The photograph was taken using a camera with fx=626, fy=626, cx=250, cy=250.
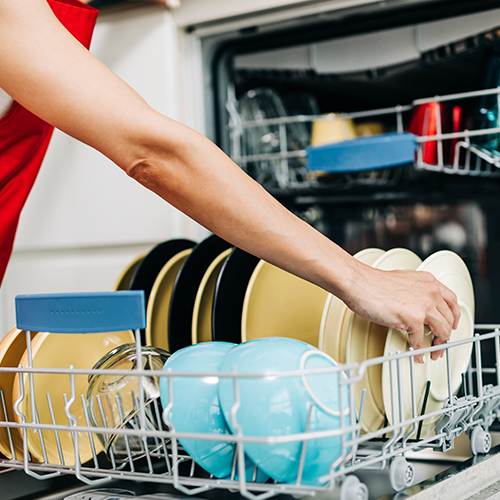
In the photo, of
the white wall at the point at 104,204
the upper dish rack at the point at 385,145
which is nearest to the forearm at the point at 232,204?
the upper dish rack at the point at 385,145

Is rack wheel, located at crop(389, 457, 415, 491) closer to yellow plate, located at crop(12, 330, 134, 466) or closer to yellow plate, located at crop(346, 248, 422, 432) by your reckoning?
yellow plate, located at crop(346, 248, 422, 432)

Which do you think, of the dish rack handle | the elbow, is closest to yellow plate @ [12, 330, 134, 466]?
the dish rack handle

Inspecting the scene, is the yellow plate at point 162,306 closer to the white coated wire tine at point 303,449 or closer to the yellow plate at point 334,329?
the yellow plate at point 334,329

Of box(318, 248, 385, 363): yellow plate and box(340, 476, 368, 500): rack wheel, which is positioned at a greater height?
box(318, 248, 385, 363): yellow plate

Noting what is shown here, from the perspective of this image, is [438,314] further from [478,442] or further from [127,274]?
[127,274]

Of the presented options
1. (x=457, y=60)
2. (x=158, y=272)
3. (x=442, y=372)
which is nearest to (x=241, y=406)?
(x=442, y=372)

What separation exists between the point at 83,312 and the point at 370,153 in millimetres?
567

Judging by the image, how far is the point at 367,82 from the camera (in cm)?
120

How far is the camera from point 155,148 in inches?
24.0

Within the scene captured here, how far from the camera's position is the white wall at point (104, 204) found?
121cm

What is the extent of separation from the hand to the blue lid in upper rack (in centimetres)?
32

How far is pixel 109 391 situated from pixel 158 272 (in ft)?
1.27

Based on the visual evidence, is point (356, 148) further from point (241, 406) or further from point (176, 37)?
point (241, 406)

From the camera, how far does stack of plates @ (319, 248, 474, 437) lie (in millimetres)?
704
